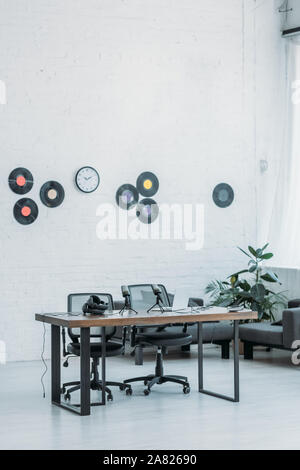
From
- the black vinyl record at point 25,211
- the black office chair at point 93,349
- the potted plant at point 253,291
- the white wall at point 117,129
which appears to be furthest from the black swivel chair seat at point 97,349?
the potted plant at point 253,291

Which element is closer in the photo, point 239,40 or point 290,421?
point 290,421

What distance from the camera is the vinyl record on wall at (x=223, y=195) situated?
34.6 ft

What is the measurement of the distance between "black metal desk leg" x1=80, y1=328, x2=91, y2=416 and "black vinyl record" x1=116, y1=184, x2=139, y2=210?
3.63m

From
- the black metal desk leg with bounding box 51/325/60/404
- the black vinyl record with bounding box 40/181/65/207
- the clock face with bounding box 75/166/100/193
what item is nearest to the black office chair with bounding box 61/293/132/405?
the black metal desk leg with bounding box 51/325/60/404

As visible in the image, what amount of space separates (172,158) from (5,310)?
2670 mm

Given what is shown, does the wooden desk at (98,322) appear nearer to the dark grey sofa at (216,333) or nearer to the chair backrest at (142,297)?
the chair backrest at (142,297)

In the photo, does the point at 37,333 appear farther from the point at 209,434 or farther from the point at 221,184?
the point at 209,434

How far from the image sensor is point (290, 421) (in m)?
6.21

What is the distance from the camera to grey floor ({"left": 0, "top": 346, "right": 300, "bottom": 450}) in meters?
5.56

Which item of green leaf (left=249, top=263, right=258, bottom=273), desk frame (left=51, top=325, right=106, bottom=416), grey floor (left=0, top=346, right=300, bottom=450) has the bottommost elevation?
grey floor (left=0, top=346, right=300, bottom=450)

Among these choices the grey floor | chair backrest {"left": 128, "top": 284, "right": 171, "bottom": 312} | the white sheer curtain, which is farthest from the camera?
the white sheer curtain

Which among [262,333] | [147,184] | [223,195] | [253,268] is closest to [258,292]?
[253,268]

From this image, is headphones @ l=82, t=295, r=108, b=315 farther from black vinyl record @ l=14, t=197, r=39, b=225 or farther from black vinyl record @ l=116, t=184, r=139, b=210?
black vinyl record @ l=116, t=184, r=139, b=210
